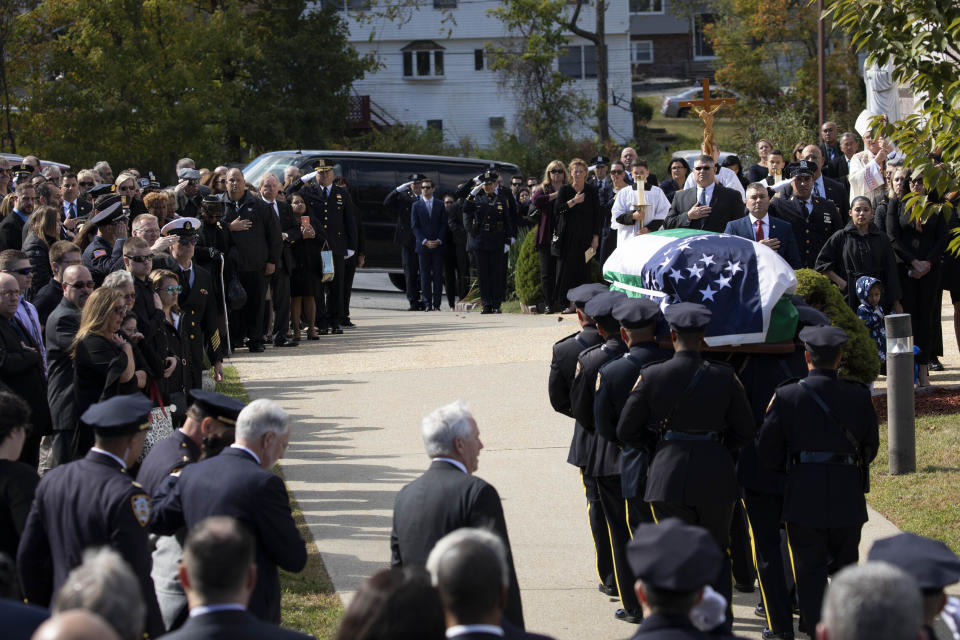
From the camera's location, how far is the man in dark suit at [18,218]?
10.9 metres

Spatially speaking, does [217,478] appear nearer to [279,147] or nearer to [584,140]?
[279,147]

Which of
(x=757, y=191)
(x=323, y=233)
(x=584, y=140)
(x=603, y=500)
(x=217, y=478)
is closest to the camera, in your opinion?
(x=217, y=478)

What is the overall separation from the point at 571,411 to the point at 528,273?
11.0m

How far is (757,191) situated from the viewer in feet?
34.6

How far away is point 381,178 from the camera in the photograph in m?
22.8

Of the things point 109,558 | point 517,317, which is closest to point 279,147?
point 517,317

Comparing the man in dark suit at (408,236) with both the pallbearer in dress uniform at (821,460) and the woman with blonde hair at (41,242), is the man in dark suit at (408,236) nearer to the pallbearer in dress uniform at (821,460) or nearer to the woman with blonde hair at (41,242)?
the woman with blonde hair at (41,242)

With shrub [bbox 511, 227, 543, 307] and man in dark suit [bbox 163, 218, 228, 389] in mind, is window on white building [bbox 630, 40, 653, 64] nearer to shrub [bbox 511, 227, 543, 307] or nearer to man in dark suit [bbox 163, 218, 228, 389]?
shrub [bbox 511, 227, 543, 307]

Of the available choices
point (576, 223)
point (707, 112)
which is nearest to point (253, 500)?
point (707, 112)

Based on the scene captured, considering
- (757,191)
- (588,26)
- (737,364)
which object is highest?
(588,26)

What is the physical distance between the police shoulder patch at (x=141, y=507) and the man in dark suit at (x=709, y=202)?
8349 mm

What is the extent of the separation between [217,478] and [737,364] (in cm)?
348

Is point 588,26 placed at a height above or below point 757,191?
above

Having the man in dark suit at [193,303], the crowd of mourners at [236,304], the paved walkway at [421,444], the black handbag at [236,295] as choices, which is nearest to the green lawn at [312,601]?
the paved walkway at [421,444]
